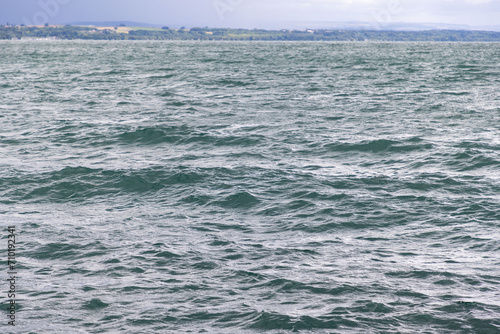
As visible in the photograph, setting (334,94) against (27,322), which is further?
(334,94)

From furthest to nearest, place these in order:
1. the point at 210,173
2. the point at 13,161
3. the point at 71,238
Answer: the point at 13,161
the point at 210,173
the point at 71,238

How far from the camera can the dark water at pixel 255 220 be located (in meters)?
9.78

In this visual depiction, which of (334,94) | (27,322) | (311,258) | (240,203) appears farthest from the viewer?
(334,94)

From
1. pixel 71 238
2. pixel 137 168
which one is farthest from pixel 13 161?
pixel 71 238

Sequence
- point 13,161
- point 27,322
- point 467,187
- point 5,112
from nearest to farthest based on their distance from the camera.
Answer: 1. point 27,322
2. point 467,187
3. point 13,161
4. point 5,112

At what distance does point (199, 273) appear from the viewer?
37.1 ft

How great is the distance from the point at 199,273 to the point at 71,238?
3.61 metres

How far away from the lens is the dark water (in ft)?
32.1

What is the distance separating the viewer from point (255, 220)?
14.7 meters

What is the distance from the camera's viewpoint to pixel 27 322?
369 inches

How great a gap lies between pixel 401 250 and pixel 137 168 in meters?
10.3

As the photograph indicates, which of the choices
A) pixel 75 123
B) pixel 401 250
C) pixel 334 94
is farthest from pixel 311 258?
pixel 334 94

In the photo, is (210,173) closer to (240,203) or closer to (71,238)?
(240,203)

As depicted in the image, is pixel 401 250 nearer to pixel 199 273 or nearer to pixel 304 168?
pixel 199 273
